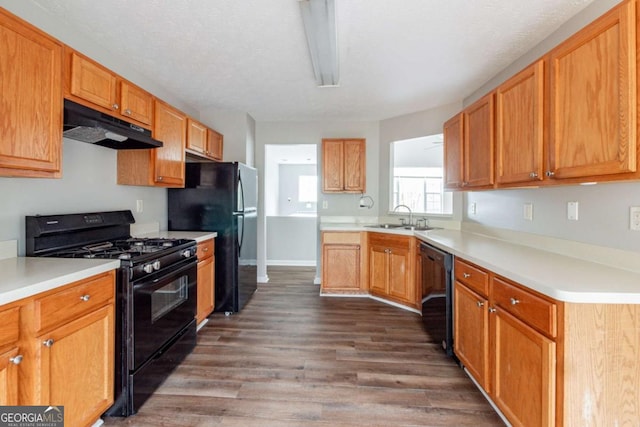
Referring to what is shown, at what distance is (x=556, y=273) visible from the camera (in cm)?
143

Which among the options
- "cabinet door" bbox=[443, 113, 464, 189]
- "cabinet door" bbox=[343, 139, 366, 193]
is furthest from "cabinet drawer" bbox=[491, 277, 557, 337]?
"cabinet door" bbox=[343, 139, 366, 193]

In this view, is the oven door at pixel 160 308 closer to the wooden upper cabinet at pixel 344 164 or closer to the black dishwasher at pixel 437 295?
the black dishwasher at pixel 437 295

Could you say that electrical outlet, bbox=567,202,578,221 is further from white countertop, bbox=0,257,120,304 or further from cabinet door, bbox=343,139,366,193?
white countertop, bbox=0,257,120,304

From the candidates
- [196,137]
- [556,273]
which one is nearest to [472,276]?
[556,273]

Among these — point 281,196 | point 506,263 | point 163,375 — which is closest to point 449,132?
point 506,263

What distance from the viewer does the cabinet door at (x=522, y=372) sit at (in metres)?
1.25

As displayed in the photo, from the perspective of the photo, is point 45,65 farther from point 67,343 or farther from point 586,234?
point 586,234

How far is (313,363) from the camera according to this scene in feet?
7.49

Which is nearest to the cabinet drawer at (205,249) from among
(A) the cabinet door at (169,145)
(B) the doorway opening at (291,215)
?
(A) the cabinet door at (169,145)

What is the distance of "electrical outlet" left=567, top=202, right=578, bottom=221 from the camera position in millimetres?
1865

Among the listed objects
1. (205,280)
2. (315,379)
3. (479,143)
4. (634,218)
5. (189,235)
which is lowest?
(315,379)

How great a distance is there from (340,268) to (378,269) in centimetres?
49

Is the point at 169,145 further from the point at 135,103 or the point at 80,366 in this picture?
the point at 80,366

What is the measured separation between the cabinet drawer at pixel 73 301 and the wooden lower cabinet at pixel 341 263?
262 cm
